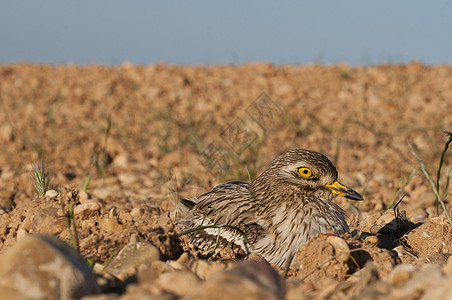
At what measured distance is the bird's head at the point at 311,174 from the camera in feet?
13.0

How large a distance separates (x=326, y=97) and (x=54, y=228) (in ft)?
31.4

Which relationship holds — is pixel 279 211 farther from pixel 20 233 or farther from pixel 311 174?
pixel 20 233

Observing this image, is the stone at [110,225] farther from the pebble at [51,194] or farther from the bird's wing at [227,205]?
the pebble at [51,194]

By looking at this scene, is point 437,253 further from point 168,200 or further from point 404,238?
point 168,200

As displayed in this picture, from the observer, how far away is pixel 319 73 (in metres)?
14.5

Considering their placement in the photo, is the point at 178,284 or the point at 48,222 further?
the point at 48,222

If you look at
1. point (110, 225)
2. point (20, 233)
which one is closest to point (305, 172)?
point (110, 225)

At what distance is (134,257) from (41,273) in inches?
33.0

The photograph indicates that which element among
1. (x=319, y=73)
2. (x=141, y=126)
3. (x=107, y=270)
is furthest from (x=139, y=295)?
(x=319, y=73)

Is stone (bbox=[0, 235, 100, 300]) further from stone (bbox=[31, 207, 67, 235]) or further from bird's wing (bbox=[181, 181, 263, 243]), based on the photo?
bird's wing (bbox=[181, 181, 263, 243])

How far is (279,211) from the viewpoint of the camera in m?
3.90

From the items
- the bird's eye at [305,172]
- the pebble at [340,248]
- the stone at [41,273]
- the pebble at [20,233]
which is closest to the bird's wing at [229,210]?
the bird's eye at [305,172]

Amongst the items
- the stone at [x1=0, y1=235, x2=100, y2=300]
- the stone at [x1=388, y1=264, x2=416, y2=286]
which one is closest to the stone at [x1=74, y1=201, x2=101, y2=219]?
the stone at [x1=0, y1=235, x2=100, y2=300]

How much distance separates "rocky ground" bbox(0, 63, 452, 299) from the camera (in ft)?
7.51
